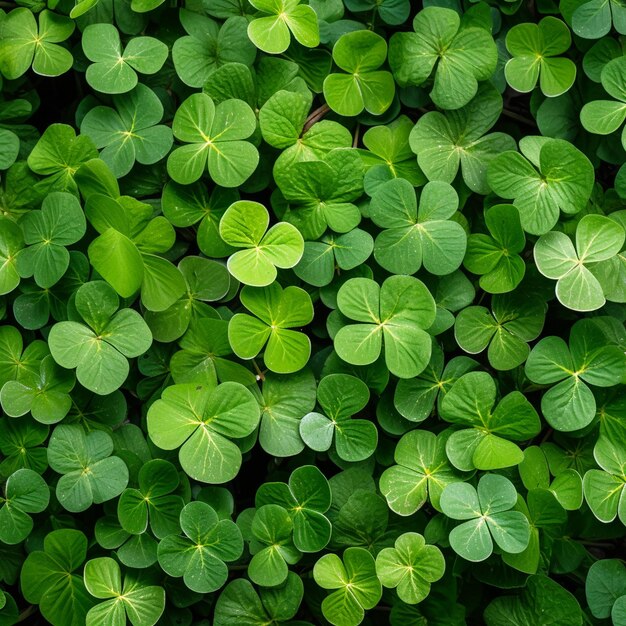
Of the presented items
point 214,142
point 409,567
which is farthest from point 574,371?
point 214,142

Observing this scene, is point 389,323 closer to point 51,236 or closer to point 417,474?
point 417,474

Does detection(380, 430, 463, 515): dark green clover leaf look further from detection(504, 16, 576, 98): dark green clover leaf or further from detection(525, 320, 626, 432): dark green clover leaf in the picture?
detection(504, 16, 576, 98): dark green clover leaf

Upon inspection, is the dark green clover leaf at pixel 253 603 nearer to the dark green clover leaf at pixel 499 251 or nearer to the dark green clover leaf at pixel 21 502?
the dark green clover leaf at pixel 21 502

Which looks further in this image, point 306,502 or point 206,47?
point 206,47

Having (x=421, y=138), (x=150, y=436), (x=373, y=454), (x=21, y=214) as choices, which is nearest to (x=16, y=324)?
(x=21, y=214)

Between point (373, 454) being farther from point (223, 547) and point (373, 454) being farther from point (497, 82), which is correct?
point (497, 82)

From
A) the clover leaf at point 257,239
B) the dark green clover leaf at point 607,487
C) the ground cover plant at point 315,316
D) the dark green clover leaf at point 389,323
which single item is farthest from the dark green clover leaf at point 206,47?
the dark green clover leaf at point 607,487

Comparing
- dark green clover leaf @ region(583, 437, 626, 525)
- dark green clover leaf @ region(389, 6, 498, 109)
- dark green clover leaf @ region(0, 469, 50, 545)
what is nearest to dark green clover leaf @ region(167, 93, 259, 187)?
dark green clover leaf @ region(389, 6, 498, 109)
